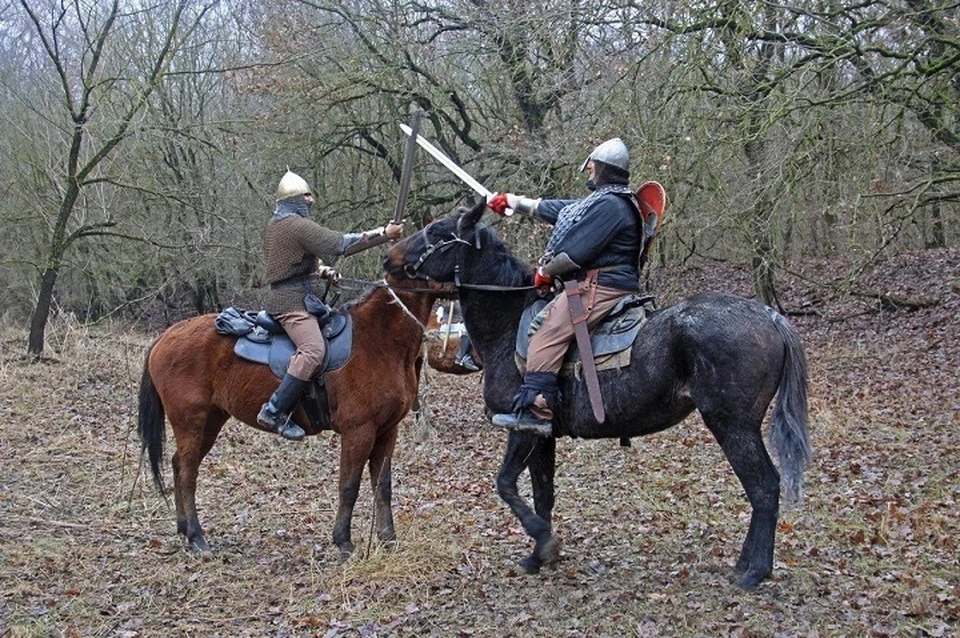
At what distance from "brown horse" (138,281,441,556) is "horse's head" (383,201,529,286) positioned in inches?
9.9

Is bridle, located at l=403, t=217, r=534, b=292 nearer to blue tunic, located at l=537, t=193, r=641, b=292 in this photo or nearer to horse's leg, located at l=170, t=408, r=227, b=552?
blue tunic, located at l=537, t=193, r=641, b=292

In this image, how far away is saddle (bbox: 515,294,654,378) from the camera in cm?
610

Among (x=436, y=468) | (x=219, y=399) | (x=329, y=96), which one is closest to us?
(x=219, y=399)

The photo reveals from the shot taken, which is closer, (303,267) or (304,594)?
(304,594)

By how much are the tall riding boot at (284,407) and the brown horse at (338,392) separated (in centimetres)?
15

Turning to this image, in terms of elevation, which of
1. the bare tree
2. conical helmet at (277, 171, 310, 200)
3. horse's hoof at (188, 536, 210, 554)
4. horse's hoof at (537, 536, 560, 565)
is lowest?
horse's hoof at (188, 536, 210, 554)

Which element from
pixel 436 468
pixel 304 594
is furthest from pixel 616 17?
pixel 304 594

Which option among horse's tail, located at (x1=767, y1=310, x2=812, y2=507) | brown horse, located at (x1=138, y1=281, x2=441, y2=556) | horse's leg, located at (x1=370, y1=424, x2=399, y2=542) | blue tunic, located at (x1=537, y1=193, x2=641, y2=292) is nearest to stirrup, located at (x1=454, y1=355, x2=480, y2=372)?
brown horse, located at (x1=138, y1=281, x2=441, y2=556)

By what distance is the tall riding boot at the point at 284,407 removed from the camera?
24.0ft

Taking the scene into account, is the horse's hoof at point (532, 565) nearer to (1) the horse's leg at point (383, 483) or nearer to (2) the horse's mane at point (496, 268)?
(1) the horse's leg at point (383, 483)

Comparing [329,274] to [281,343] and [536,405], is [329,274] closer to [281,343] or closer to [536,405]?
[281,343]

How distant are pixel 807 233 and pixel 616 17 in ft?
50.8

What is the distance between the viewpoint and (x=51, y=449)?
1177 cm

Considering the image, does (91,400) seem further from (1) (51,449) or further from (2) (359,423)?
(2) (359,423)
